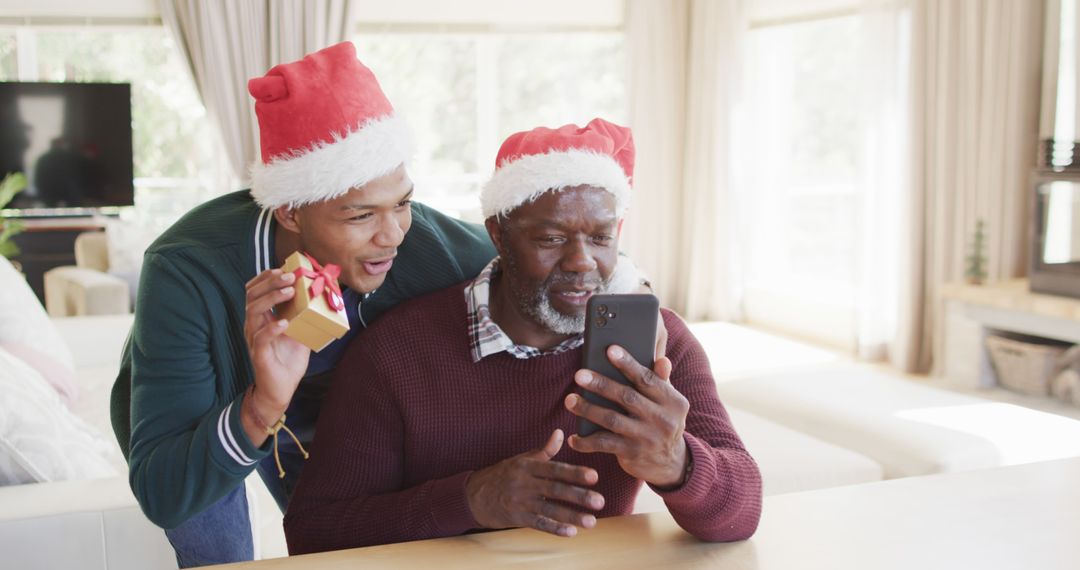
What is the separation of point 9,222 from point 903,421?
5.23m

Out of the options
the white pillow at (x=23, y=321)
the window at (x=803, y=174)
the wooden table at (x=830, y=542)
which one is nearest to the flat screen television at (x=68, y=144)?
the white pillow at (x=23, y=321)

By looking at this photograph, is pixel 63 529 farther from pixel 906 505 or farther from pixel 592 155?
pixel 906 505

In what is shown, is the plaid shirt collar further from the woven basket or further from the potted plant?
the potted plant

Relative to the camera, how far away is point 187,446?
1.33 m

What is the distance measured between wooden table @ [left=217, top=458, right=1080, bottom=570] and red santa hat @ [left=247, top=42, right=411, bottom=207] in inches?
20.8

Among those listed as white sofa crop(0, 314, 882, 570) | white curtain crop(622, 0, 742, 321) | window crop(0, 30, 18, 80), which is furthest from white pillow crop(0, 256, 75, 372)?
white curtain crop(622, 0, 742, 321)

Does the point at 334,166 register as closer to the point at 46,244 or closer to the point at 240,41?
the point at 240,41

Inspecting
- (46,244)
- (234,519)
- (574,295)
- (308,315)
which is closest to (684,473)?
(574,295)

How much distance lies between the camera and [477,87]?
6.86 metres

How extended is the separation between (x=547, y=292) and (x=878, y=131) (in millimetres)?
4449

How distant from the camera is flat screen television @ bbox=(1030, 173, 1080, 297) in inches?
173

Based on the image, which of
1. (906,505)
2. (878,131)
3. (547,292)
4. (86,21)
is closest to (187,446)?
(547,292)

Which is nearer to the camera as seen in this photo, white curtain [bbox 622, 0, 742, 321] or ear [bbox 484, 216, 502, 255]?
ear [bbox 484, 216, 502, 255]

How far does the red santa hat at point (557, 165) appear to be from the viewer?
151 centimetres
